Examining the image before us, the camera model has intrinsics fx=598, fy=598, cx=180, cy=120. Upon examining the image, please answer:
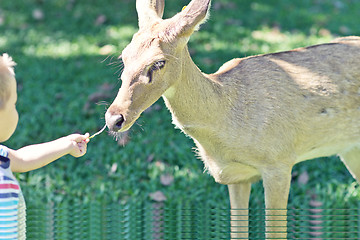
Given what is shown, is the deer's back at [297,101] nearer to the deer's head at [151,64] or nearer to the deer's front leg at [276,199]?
the deer's front leg at [276,199]

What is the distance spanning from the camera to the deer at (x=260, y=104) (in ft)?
11.7

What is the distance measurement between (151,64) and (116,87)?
3.76 metres

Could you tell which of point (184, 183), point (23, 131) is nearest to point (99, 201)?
point (184, 183)

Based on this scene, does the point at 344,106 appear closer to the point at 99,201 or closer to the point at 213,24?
the point at 99,201

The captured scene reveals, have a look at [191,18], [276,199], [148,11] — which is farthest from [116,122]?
[276,199]

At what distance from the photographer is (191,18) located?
11.3 feet

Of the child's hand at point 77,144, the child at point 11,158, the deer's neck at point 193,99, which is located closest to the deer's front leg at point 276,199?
the deer's neck at point 193,99

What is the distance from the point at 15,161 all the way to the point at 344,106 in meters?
2.36

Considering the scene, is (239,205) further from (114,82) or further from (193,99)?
(114,82)

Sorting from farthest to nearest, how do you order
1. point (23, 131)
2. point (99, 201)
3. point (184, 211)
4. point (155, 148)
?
point (23, 131) → point (155, 148) → point (99, 201) → point (184, 211)

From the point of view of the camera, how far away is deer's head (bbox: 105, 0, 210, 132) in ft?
10.9

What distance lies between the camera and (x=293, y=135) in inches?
159

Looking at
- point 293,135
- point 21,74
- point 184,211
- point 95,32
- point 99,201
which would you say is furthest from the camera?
point 95,32

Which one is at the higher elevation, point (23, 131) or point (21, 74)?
point (21, 74)
